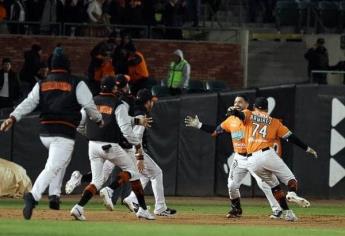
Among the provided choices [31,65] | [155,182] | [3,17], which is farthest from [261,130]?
[3,17]

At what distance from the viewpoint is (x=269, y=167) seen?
1855 cm

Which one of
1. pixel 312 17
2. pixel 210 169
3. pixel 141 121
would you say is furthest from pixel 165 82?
pixel 141 121

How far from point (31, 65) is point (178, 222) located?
10856mm

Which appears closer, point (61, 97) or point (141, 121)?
point (61, 97)

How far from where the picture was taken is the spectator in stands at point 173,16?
3025 cm

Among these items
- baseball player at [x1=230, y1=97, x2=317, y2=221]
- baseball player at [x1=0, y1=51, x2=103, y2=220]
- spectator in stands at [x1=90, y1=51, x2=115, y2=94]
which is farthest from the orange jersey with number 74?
spectator in stands at [x1=90, y1=51, x2=115, y2=94]

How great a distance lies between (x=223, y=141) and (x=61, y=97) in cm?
987

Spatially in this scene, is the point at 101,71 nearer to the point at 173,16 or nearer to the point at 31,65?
the point at 31,65

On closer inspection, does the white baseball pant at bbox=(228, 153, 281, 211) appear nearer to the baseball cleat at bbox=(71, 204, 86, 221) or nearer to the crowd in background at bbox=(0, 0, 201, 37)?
the baseball cleat at bbox=(71, 204, 86, 221)

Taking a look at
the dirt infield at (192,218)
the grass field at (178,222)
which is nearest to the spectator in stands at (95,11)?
the grass field at (178,222)

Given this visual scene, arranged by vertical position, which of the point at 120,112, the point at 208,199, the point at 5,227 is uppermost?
the point at 120,112

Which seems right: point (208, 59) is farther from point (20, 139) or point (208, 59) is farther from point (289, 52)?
point (20, 139)

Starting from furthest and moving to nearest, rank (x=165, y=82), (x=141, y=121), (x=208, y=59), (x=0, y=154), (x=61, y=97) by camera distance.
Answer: (x=208, y=59), (x=165, y=82), (x=0, y=154), (x=141, y=121), (x=61, y=97)

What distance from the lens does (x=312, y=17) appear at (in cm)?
3469
